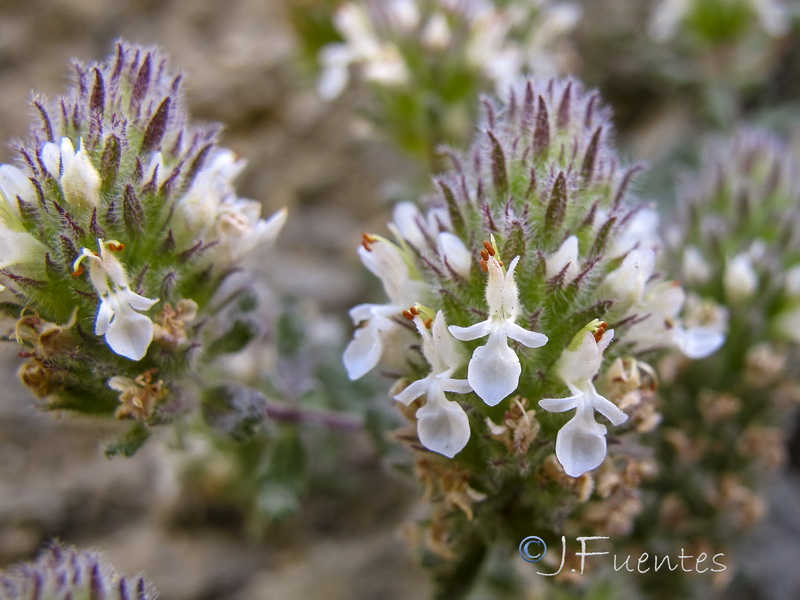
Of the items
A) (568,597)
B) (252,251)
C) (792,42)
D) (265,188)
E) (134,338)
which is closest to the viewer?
(134,338)

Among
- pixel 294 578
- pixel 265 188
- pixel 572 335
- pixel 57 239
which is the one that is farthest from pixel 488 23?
pixel 294 578

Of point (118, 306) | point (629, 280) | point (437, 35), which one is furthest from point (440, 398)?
point (437, 35)

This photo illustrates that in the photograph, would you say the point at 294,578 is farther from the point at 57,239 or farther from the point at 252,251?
the point at 57,239

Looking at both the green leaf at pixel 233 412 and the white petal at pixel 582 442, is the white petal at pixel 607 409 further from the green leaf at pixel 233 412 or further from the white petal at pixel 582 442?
the green leaf at pixel 233 412

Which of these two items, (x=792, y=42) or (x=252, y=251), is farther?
(x=792, y=42)

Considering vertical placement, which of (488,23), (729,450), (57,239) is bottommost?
(57,239)

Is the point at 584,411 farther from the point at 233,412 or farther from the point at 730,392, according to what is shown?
the point at 730,392

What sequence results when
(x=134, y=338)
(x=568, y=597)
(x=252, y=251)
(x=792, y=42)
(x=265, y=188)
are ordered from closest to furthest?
(x=134, y=338), (x=252, y=251), (x=568, y=597), (x=265, y=188), (x=792, y=42)
